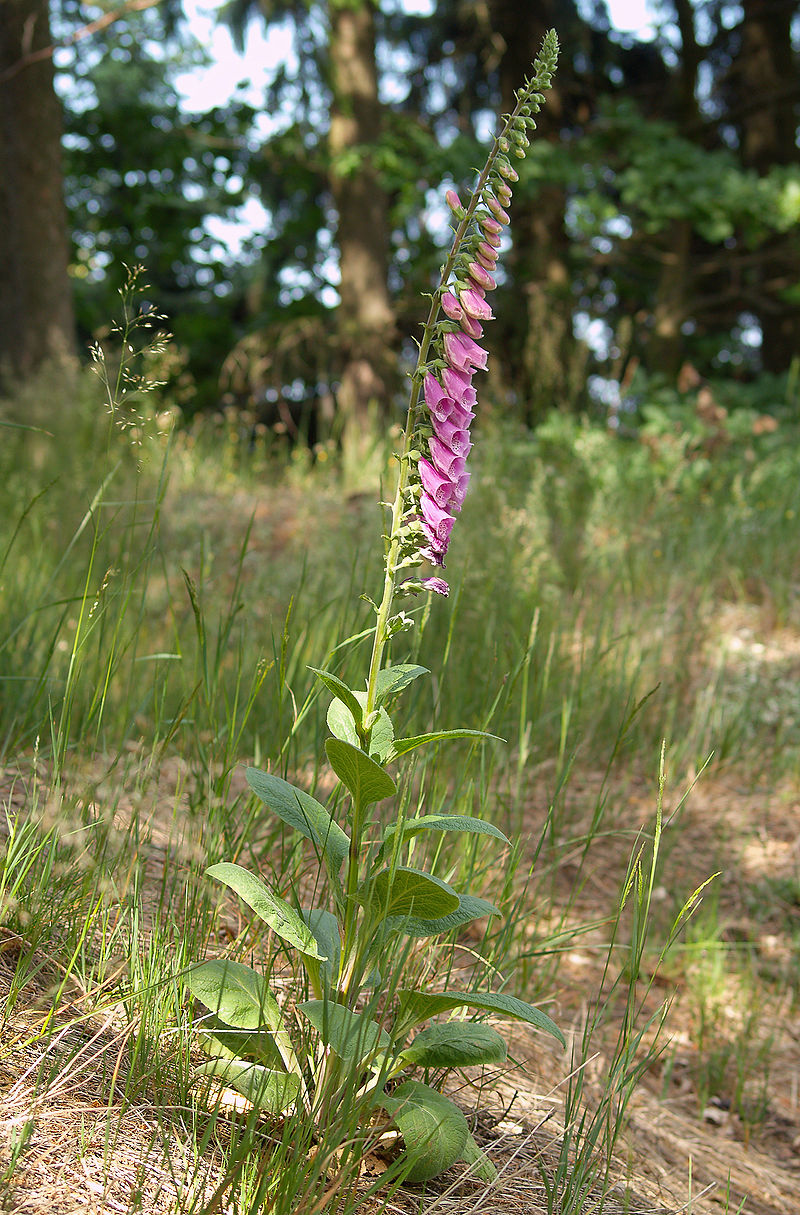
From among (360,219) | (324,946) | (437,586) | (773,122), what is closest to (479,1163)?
(324,946)

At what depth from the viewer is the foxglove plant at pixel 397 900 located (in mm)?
1403

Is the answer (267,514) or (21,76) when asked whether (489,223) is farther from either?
(21,76)

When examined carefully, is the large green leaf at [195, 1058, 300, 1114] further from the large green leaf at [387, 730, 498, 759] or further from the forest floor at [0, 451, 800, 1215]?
the large green leaf at [387, 730, 498, 759]

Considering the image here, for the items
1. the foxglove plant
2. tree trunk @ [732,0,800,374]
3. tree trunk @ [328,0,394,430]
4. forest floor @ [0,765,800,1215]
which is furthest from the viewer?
tree trunk @ [732,0,800,374]

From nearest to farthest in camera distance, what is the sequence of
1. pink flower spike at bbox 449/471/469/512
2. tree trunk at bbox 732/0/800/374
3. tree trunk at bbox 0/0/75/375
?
1. pink flower spike at bbox 449/471/469/512
2. tree trunk at bbox 0/0/75/375
3. tree trunk at bbox 732/0/800/374

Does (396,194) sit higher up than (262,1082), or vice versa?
(396,194)

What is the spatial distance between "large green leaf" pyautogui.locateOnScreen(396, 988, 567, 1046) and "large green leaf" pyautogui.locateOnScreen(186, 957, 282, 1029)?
22cm

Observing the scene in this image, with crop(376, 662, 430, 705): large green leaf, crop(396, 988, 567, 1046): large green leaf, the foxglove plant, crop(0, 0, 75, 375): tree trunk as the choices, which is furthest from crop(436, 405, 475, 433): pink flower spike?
crop(0, 0, 75, 375): tree trunk

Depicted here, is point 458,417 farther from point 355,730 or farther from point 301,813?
point 301,813

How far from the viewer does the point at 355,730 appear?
1544 millimetres

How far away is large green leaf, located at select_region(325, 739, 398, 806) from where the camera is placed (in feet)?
4.44

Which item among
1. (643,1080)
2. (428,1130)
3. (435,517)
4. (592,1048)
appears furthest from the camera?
(643,1080)

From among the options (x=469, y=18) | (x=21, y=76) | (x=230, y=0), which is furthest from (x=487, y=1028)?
(x=469, y=18)

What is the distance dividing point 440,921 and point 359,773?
32 centimetres
